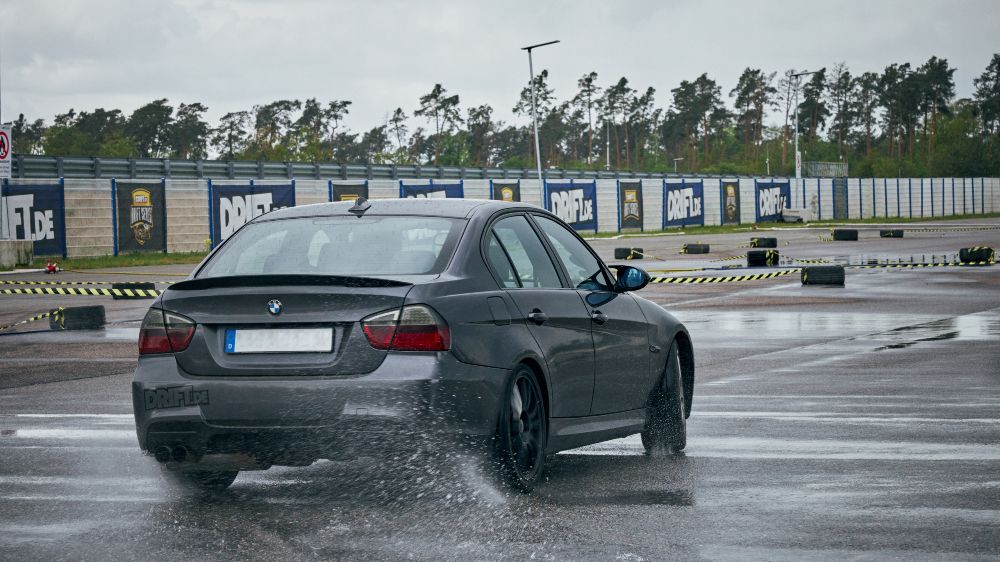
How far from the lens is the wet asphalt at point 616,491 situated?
5840 millimetres

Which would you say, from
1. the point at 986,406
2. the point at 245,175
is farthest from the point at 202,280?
the point at 245,175

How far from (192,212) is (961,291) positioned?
95.8 ft

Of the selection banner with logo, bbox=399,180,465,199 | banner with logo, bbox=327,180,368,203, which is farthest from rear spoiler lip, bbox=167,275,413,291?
banner with logo, bbox=399,180,465,199

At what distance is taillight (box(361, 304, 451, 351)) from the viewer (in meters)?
6.40

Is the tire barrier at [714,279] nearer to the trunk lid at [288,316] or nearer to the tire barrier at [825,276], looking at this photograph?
the tire barrier at [825,276]

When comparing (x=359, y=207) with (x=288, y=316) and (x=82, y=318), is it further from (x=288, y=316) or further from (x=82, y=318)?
(x=82, y=318)

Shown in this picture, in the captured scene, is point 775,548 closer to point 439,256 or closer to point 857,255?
point 439,256

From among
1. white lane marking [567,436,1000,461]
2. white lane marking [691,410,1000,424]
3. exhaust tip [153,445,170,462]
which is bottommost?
white lane marking [691,410,1000,424]

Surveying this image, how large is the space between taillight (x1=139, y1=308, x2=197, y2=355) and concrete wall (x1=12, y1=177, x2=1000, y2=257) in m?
38.7

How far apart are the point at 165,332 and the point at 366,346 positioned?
1028 millimetres

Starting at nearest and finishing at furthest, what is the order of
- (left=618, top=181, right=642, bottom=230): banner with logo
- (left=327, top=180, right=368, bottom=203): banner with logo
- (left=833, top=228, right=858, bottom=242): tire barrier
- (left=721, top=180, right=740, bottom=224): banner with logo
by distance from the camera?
(left=833, top=228, right=858, bottom=242): tire barrier, (left=327, top=180, right=368, bottom=203): banner with logo, (left=618, top=181, right=642, bottom=230): banner with logo, (left=721, top=180, right=740, bottom=224): banner with logo

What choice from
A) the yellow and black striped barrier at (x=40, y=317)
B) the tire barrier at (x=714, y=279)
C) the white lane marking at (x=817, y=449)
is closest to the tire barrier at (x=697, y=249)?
the tire barrier at (x=714, y=279)

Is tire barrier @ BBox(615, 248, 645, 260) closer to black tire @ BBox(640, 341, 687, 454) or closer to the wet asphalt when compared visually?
the wet asphalt

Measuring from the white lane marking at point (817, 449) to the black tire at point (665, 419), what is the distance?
0.11 metres
